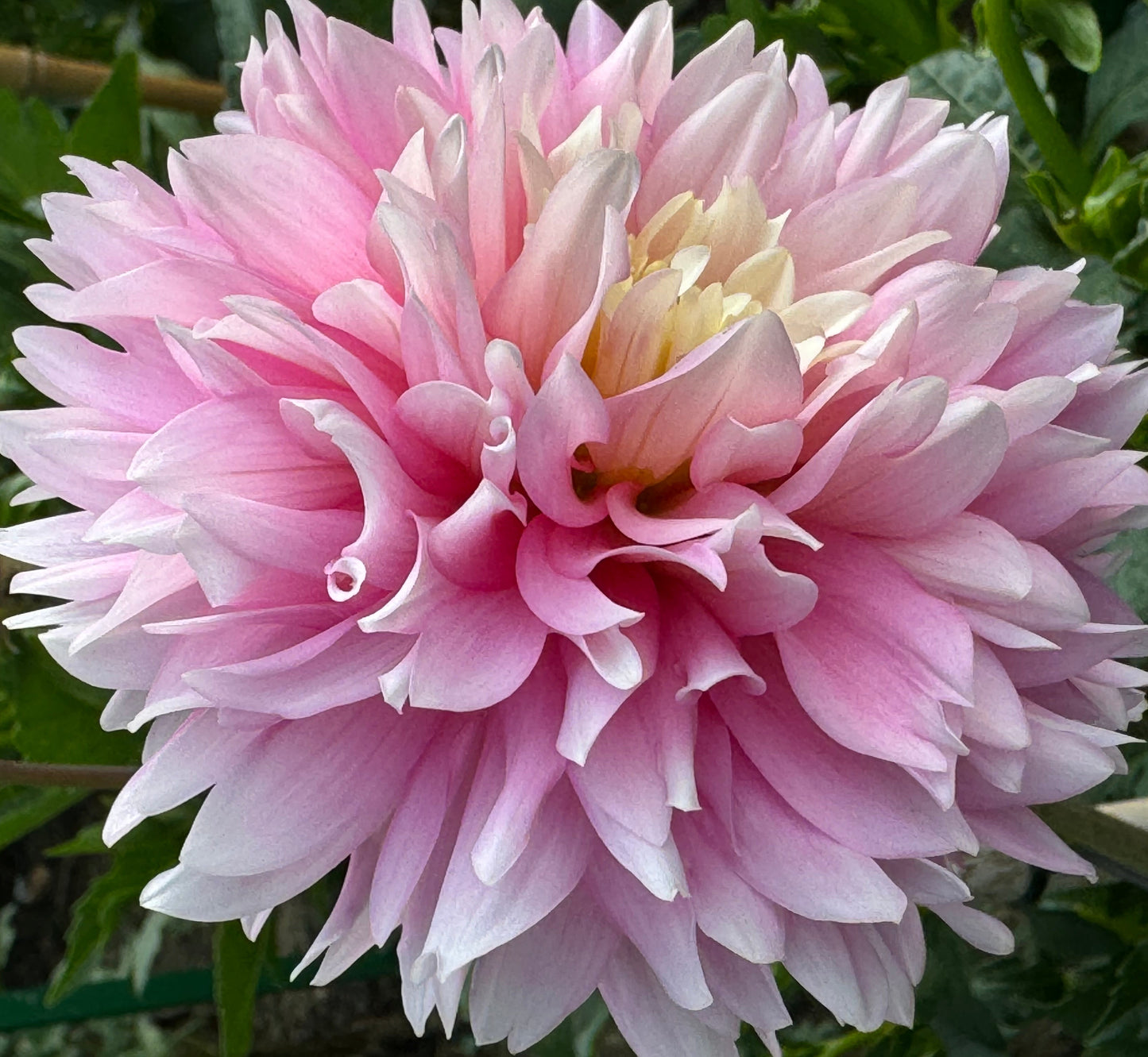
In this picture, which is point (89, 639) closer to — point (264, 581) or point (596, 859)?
point (264, 581)

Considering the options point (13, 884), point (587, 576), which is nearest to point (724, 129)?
point (587, 576)

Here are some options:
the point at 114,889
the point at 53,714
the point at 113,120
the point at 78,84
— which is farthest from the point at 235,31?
the point at 114,889

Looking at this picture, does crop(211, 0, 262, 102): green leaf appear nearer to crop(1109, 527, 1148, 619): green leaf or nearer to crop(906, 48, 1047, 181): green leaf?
crop(906, 48, 1047, 181): green leaf

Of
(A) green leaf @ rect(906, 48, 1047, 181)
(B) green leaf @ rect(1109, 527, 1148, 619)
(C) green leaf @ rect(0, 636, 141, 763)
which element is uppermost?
(A) green leaf @ rect(906, 48, 1047, 181)

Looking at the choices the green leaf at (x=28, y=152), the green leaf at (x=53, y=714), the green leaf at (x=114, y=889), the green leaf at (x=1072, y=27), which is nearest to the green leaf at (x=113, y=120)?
the green leaf at (x=28, y=152)

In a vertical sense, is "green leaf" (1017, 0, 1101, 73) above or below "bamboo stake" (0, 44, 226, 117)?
Answer: above

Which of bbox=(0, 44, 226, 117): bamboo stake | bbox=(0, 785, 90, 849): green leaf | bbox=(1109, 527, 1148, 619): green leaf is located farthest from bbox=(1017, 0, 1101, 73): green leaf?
bbox=(0, 785, 90, 849): green leaf

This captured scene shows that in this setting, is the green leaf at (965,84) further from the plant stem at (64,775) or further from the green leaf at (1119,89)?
the plant stem at (64,775)

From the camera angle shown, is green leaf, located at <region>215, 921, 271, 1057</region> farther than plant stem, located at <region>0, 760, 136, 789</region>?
Yes

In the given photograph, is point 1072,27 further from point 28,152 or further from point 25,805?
point 25,805
